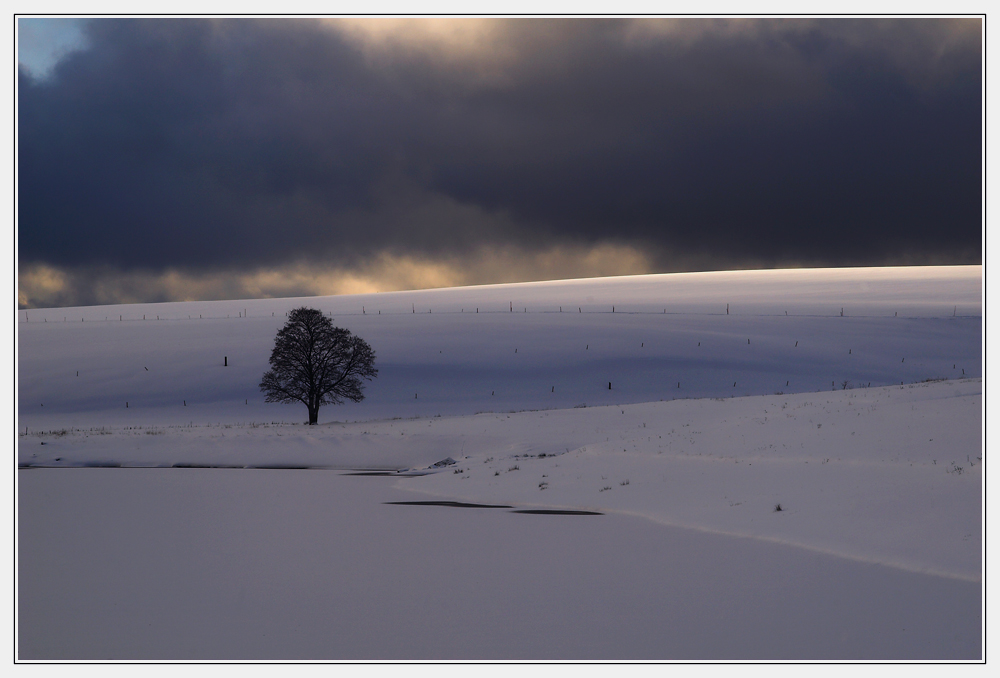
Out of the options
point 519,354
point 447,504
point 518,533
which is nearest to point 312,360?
point 519,354

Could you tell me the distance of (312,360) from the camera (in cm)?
4250

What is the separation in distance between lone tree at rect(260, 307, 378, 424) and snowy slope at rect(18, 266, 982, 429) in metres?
6.38

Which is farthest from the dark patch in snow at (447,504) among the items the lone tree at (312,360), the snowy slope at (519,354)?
the snowy slope at (519,354)

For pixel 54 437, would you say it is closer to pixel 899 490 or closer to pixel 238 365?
pixel 238 365

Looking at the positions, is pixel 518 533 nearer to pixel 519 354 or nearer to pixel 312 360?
pixel 312 360

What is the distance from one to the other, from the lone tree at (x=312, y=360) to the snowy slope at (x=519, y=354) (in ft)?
20.9

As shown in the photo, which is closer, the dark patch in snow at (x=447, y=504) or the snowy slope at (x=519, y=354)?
the dark patch in snow at (x=447, y=504)

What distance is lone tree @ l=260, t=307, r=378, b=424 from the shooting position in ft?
138

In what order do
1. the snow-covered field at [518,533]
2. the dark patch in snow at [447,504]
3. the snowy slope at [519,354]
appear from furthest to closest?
the snowy slope at [519,354] < the dark patch in snow at [447,504] < the snow-covered field at [518,533]

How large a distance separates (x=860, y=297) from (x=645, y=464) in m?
79.6

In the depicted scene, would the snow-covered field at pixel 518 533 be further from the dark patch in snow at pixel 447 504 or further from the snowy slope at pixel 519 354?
the snowy slope at pixel 519 354

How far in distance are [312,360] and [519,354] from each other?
23.8 m

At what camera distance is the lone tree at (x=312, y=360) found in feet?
138
